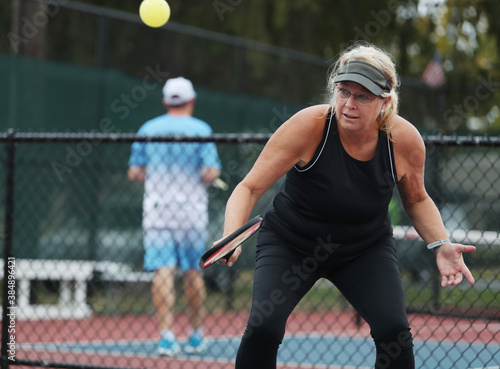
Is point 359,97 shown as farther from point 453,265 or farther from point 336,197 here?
point 453,265

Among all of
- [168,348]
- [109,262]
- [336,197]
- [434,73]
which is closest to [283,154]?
[336,197]

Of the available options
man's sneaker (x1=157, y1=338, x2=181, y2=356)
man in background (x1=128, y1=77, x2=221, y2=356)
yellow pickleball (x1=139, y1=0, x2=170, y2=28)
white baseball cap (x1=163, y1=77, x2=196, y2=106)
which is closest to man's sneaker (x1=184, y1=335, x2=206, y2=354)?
man's sneaker (x1=157, y1=338, x2=181, y2=356)

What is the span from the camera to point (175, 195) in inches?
253

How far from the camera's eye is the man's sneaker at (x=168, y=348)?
5.91 metres

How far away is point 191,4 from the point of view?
1391 centimetres

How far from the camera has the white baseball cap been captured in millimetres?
6457

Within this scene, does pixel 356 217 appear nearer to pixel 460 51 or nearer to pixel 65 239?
pixel 65 239

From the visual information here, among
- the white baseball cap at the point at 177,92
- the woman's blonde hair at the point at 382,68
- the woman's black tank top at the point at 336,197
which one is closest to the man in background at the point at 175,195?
the white baseball cap at the point at 177,92

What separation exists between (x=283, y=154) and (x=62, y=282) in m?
5.23

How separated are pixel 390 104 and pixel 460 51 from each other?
12525 millimetres

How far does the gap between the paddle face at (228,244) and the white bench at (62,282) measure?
493 centimetres

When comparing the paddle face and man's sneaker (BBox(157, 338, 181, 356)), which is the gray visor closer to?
the paddle face

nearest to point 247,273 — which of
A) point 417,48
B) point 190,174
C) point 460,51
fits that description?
point 190,174

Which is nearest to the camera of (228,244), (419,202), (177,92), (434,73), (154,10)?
(228,244)
